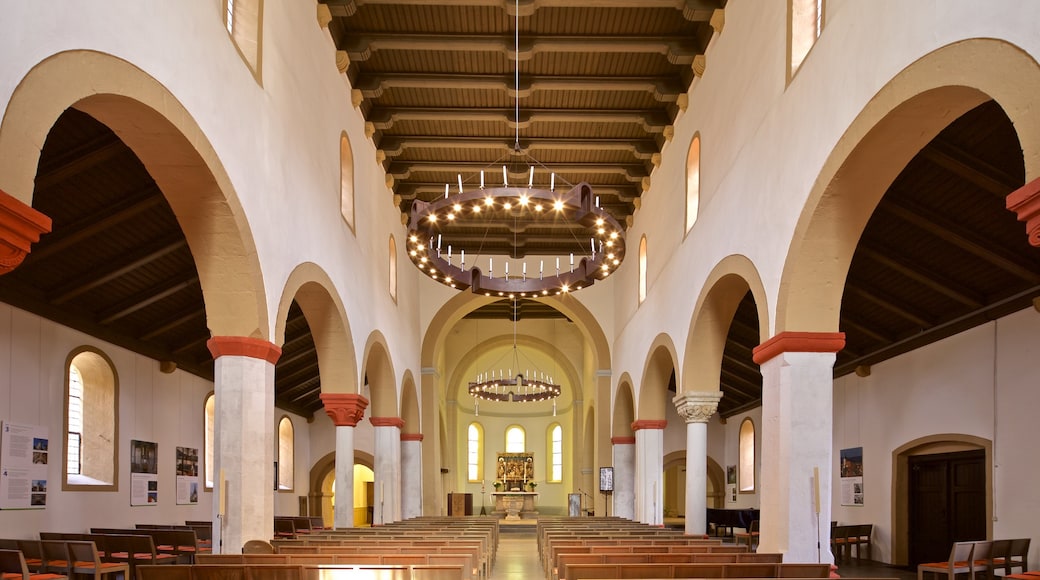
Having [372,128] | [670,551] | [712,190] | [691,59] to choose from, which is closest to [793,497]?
[670,551]

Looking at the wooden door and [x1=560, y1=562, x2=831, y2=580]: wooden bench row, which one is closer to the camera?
[x1=560, y1=562, x2=831, y2=580]: wooden bench row

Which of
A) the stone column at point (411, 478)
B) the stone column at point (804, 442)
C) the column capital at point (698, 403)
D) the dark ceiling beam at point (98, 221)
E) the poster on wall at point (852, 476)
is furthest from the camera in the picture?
the stone column at point (411, 478)

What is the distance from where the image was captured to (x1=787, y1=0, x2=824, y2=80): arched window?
1006 cm

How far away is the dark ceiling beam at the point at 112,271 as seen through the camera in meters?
13.3

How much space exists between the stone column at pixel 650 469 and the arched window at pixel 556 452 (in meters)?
20.0

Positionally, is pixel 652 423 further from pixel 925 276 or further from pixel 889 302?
pixel 925 276

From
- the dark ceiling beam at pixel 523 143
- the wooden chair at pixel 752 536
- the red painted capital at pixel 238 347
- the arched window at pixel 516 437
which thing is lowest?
the wooden chair at pixel 752 536

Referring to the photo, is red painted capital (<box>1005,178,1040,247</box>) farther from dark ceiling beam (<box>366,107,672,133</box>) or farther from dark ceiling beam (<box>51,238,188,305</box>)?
dark ceiling beam (<box>366,107,672,133</box>)

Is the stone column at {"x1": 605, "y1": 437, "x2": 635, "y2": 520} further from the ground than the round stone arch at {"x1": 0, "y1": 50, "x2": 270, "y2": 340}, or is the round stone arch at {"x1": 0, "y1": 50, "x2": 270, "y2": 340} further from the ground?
the round stone arch at {"x1": 0, "y1": 50, "x2": 270, "y2": 340}

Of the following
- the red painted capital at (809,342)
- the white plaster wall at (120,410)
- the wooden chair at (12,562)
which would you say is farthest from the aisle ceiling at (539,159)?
the wooden chair at (12,562)

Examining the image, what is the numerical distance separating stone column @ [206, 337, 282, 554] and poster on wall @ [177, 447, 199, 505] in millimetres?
8492

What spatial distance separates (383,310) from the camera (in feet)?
63.3

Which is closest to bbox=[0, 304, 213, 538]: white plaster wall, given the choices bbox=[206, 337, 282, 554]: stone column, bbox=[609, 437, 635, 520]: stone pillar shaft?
bbox=[206, 337, 282, 554]: stone column

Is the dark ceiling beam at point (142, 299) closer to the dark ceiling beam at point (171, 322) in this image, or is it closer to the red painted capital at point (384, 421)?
the dark ceiling beam at point (171, 322)
